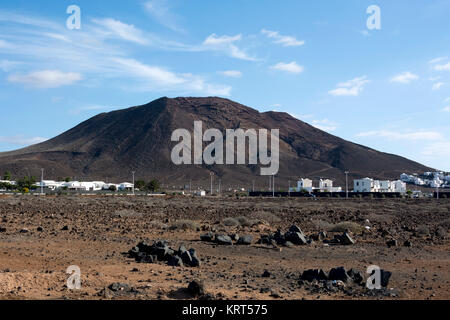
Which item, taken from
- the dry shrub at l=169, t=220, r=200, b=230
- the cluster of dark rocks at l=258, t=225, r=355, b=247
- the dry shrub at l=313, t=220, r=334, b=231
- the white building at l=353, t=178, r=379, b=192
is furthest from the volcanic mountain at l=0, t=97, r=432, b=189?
the cluster of dark rocks at l=258, t=225, r=355, b=247

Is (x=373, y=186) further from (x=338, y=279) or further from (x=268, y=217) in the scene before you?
(x=338, y=279)

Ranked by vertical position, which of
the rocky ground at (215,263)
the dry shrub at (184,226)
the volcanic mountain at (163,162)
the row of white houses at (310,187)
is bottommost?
the rocky ground at (215,263)

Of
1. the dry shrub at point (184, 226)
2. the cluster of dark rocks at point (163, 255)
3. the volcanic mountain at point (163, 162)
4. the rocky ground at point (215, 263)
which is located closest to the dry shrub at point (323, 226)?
the rocky ground at point (215, 263)

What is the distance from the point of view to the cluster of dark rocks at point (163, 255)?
11805 mm

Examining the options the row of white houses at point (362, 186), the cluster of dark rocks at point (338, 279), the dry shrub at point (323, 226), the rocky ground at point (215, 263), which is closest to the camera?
the rocky ground at point (215, 263)

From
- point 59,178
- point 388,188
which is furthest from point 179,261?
point 59,178

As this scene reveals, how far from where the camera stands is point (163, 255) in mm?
12453

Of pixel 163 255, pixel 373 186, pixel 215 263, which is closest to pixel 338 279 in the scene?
pixel 215 263

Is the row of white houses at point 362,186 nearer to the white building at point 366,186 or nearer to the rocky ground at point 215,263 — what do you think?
the white building at point 366,186

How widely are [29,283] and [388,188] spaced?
121934 mm

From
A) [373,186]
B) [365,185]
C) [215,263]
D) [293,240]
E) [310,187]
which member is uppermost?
[365,185]
